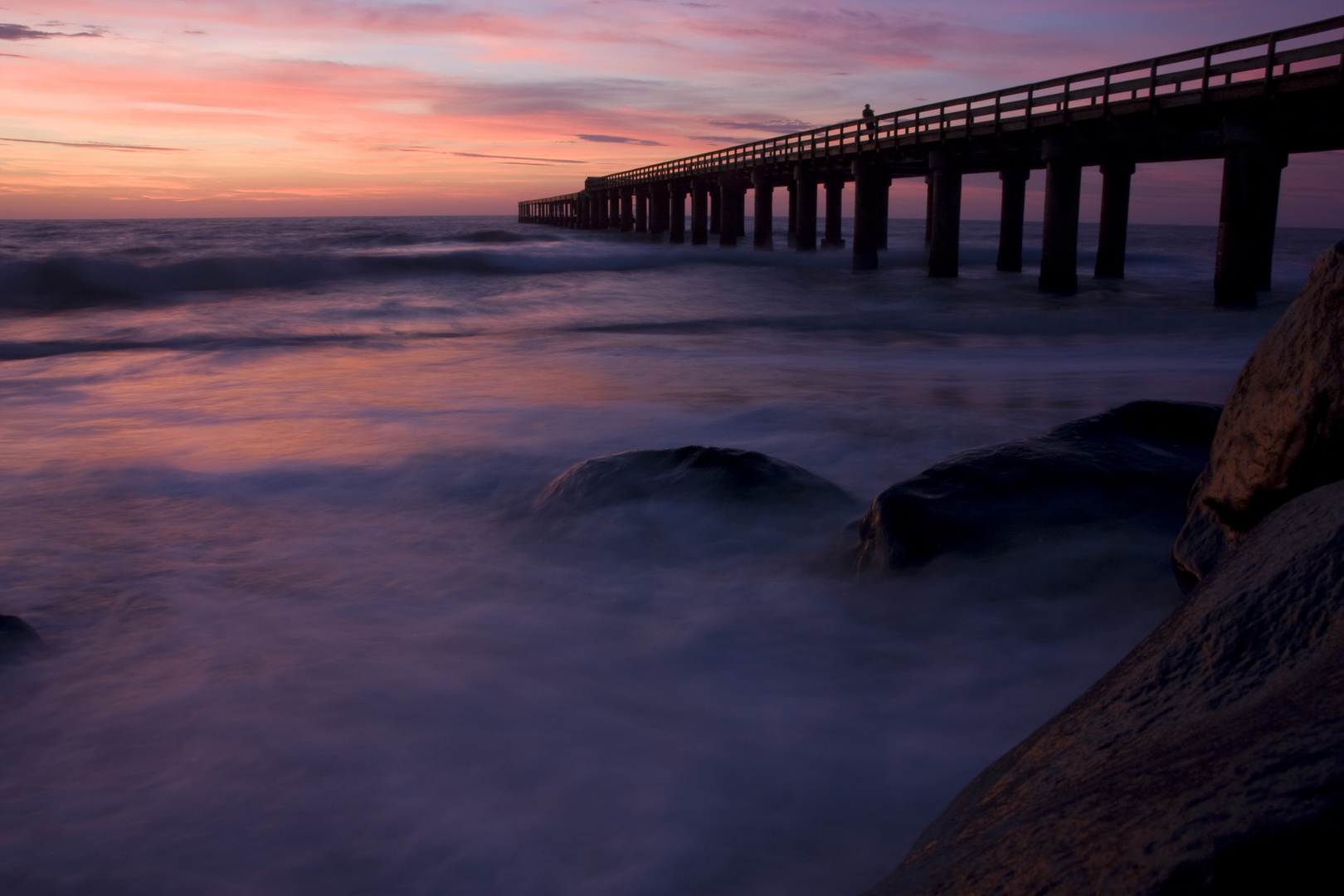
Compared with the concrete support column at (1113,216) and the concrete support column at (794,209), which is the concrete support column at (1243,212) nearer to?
the concrete support column at (1113,216)

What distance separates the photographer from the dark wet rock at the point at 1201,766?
1124 mm

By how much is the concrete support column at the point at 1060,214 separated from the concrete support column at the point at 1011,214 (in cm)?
354

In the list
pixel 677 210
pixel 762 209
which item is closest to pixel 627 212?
pixel 677 210

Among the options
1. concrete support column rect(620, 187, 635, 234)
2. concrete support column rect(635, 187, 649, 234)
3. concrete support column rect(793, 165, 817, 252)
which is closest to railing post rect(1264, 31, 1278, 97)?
concrete support column rect(793, 165, 817, 252)

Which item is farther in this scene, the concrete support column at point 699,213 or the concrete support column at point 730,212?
the concrete support column at point 699,213

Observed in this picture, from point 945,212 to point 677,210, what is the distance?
20.8 m

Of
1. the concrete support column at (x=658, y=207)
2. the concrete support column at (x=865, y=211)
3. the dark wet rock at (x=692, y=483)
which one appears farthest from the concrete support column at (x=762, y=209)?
the dark wet rock at (x=692, y=483)

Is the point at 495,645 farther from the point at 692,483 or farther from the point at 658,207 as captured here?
the point at 658,207

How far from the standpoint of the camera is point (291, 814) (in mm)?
2646

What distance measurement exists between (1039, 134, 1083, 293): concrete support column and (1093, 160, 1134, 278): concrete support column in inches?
85.5

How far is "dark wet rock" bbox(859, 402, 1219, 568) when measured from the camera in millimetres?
4102

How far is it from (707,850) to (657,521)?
2505mm

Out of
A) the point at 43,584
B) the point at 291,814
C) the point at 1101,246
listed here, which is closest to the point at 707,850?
the point at 291,814

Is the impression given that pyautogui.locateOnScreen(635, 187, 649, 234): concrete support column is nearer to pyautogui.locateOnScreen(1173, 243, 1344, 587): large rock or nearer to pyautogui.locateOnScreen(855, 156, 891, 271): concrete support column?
pyautogui.locateOnScreen(855, 156, 891, 271): concrete support column
